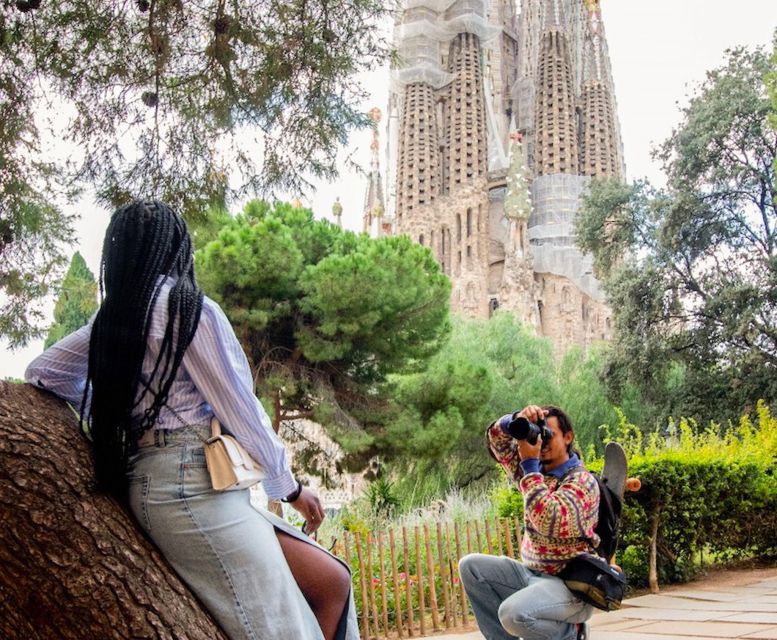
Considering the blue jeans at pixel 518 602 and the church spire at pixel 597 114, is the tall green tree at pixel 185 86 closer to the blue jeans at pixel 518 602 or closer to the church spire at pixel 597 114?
the blue jeans at pixel 518 602

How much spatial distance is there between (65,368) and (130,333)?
0.65 ft

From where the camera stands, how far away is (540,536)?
95.3 inches

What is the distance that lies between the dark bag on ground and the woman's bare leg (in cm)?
105

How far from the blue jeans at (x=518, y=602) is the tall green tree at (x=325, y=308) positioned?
400 inches

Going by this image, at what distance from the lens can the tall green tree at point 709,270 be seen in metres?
15.6

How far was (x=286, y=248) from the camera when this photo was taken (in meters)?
13.0

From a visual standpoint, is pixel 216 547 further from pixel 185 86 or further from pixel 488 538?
pixel 488 538

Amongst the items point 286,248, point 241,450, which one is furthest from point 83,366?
point 286,248

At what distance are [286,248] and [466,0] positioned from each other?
21928 mm

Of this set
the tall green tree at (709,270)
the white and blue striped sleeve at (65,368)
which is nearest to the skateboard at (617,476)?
the white and blue striped sleeve at (65,368)

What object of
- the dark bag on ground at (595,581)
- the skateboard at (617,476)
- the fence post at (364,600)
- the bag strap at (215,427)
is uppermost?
the bag strap at (215,427)

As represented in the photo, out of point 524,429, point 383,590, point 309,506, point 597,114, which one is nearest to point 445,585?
point 383,590

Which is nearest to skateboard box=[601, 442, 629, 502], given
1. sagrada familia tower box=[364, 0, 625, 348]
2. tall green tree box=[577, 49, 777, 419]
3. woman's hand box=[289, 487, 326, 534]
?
woman's hand box=[289, 487, 326, 534]

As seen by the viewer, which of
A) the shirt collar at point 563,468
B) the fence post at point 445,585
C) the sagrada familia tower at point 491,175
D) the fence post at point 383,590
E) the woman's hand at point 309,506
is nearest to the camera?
the woman's hand at point 309,506
